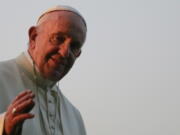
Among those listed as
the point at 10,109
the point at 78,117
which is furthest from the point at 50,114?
the point at 10,109

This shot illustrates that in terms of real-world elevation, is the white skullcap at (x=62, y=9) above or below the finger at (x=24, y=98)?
above

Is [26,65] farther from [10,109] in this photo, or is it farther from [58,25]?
[10,109]

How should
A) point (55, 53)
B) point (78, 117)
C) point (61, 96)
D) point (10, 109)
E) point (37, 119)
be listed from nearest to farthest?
point (10, 109) < point (55, 53) < point (37, 119) < point (61, 96) < point (78, 117)

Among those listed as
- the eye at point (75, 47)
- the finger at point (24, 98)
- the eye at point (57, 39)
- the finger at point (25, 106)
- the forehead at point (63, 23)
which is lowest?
the finger at point (25, 106)

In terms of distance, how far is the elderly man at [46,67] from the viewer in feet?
15.1

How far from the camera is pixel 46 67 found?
465 centimetres

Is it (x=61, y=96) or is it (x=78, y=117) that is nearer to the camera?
(x=61, y=96)

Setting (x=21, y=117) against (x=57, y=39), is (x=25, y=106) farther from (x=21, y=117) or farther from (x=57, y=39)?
(x=57, y=39)

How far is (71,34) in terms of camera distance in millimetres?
4648

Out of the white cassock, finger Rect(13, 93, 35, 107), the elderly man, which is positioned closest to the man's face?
the elderly man

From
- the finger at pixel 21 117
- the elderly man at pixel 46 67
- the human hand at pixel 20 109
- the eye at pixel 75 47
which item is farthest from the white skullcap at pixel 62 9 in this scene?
the finger at pixel 21 117

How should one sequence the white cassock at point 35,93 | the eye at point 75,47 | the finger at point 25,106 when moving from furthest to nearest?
the white cassock at point 35,93 < the eye at point 75,47 < the finger at point 25,106

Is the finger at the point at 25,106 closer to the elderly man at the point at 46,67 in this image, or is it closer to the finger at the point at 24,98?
the finger at the point at 24,98

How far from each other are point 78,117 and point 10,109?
2.63 meters
